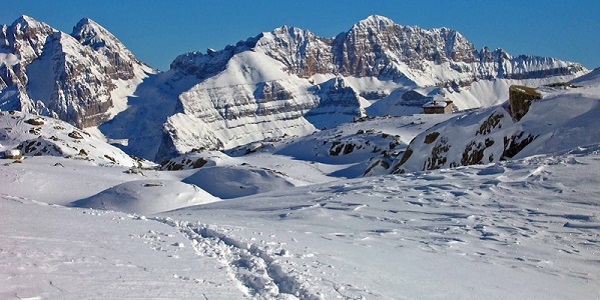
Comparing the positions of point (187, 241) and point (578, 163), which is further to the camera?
point (578, 163)

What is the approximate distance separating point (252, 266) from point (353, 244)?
3.35 meters

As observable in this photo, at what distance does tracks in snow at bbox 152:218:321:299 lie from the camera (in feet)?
27.1

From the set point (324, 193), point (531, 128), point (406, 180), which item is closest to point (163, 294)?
point (324, 193)

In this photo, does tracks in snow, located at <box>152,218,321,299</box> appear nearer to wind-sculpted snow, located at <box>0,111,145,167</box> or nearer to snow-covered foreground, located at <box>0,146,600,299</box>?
snow-covered foreground, located at <box>0,146,600,299</box>

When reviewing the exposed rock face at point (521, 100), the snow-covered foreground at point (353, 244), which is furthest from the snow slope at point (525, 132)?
the snow-covered foreground at point (353, 244)

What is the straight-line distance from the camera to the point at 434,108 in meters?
88.4

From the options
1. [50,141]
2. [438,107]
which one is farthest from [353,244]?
[438,107]

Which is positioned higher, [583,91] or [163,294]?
[583,91]

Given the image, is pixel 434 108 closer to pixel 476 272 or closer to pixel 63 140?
pixel 63 140

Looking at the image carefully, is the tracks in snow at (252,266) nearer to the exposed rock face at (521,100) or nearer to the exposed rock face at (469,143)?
the exposed rock face at (469,143)

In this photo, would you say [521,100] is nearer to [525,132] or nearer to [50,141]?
[525,132]

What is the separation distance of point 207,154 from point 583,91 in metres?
37.6

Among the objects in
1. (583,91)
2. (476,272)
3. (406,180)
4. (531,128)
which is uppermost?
(583,91)

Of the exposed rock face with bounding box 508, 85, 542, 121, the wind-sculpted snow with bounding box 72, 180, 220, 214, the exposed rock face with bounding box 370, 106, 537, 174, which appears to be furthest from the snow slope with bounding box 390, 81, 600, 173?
the wind-sculpted snow with bounding box 72, 180, 220, 214
